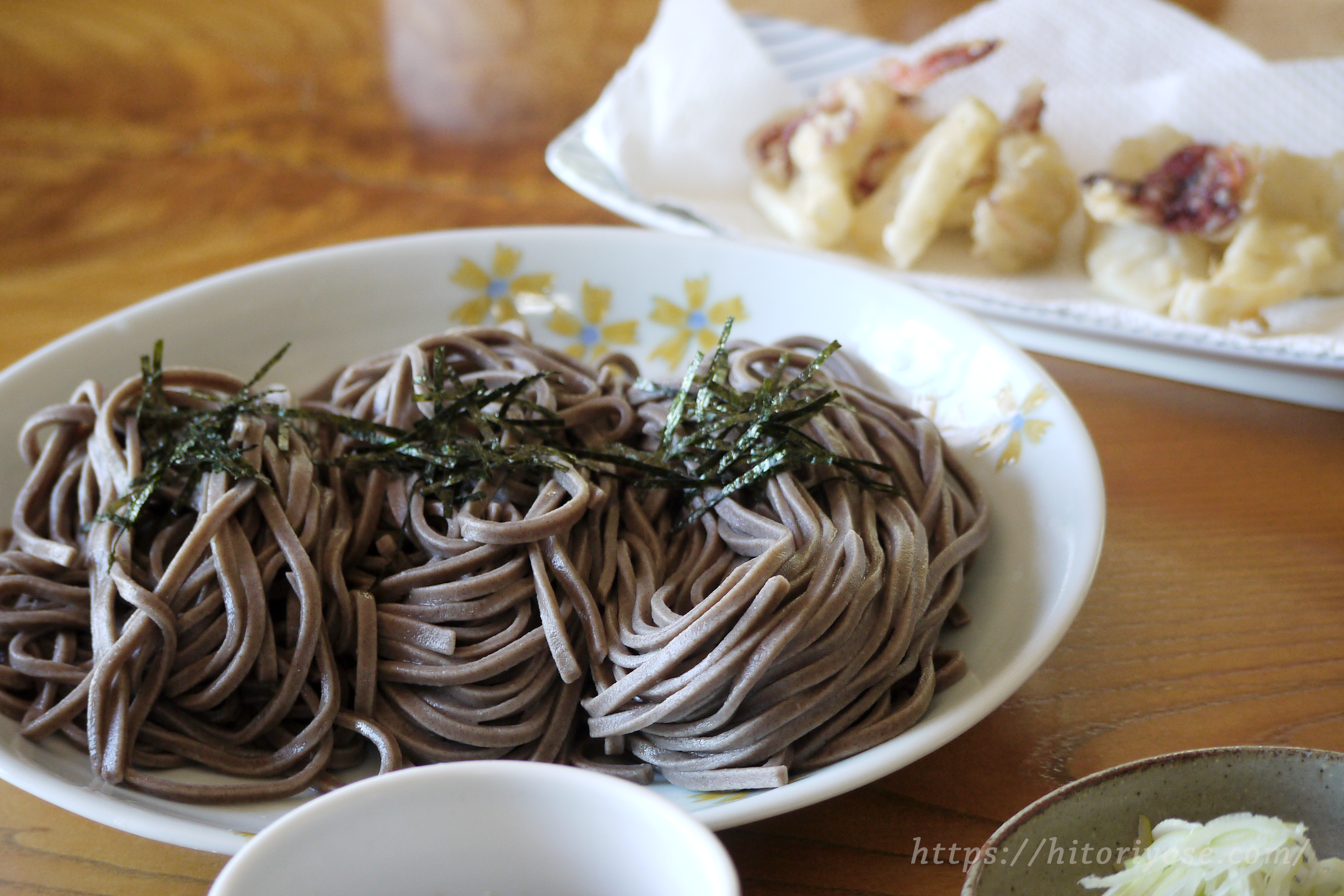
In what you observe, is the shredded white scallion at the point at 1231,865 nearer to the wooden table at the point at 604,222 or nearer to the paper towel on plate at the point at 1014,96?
the wooden table at the point at 604,222

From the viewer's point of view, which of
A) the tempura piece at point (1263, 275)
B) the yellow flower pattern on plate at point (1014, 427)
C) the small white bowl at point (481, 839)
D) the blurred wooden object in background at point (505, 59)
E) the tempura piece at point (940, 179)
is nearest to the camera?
the small white bowl at point (481, 839)

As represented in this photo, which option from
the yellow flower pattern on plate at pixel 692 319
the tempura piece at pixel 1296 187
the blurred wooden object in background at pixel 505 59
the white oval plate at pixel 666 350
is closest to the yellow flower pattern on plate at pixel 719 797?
the white oval plate at pixel 666 350

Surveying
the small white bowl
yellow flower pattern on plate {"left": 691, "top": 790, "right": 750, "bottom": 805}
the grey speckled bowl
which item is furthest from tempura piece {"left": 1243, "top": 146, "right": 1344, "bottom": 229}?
the small white bowl

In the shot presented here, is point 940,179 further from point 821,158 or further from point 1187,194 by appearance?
point 1187,194

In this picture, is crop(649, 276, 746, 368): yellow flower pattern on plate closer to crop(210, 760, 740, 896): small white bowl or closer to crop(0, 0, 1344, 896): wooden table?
crop(0, 0, 1344, 896): wooden table

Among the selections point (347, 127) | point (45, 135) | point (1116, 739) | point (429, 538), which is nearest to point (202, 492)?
point (429, 538)

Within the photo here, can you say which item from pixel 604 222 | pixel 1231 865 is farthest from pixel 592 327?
pixel 1231 865
